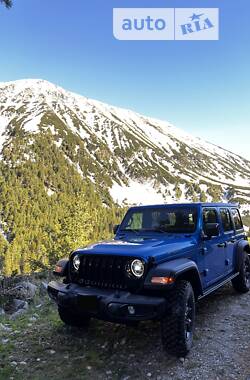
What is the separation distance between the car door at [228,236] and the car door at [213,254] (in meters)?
0.27

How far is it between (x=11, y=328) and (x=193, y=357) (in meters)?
3.62

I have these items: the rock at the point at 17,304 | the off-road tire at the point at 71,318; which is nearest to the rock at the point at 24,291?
the rock at the point at 17,304

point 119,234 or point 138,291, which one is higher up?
point 119,234

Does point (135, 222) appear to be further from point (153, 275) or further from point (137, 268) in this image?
point (153, 275)

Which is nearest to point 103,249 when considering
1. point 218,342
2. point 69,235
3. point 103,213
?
point 218,342

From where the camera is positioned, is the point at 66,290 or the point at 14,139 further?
the point at 14,139

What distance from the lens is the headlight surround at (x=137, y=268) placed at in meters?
5.27

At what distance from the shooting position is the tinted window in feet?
27.7

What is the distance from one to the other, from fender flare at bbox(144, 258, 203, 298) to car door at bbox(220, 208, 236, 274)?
7.04 ft

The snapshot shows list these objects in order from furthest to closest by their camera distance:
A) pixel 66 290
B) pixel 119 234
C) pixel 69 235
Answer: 1. pixel 69 235
2. pixel 119 234
3. pixel 66 290

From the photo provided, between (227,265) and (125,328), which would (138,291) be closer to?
(125,328)

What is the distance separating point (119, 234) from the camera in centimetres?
770

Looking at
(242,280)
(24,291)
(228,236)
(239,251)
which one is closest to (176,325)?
(228,236)

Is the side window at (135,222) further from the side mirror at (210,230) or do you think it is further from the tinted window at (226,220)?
the tinted window at (226,220)
